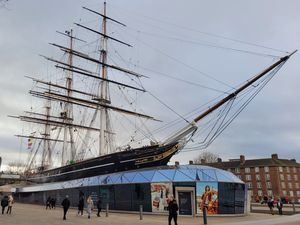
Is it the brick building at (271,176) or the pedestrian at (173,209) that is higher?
the brick building at (271,176)

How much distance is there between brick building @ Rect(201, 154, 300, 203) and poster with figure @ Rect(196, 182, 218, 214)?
6679 centimetres

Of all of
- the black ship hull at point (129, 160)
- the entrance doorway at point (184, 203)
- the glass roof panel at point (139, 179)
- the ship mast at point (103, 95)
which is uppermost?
the ship mast at point (103, 95)

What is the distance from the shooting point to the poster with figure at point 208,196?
25750 millimetres

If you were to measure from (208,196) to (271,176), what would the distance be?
70188 mm

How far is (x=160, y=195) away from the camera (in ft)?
87.6

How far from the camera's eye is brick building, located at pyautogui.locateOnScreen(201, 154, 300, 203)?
8944 centimetres

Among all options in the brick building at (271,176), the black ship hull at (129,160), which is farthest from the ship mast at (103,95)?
the brick building at (271,176)

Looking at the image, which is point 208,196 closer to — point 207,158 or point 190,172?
point 190,172

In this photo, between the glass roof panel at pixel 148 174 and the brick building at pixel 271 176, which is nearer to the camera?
the glass roof panel at pixel 148 174

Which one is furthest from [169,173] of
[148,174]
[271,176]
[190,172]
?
[271,176]

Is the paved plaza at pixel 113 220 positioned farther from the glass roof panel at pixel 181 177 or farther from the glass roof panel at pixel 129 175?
the glass roof panel at pixel 129 175

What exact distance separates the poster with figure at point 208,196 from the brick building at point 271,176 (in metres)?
66.8

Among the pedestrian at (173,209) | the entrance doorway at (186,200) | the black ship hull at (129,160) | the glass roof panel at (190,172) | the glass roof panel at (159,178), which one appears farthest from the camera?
the black ship hull at (129,160)

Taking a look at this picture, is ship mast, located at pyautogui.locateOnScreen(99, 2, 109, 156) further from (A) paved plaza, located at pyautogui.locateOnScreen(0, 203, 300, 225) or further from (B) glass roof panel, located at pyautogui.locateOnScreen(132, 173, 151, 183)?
(A) paved plaza, located at pyautogui.locateOnScreen(0, 203, 300, 225)
